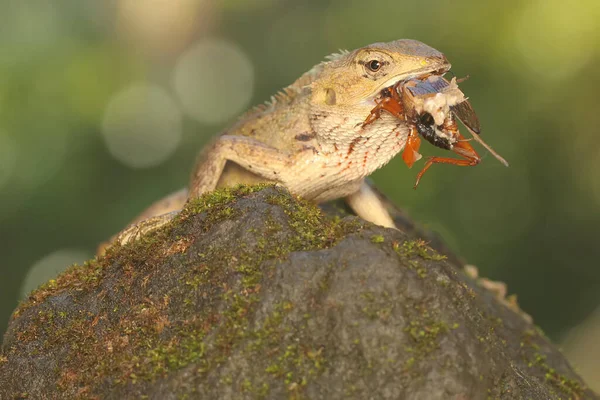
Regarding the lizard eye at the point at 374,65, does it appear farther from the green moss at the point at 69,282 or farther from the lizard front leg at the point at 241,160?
the green moss at the point at 69,282

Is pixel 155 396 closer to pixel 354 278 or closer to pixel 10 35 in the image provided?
pixel 354 278

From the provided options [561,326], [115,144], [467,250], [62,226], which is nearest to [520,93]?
[467,250]

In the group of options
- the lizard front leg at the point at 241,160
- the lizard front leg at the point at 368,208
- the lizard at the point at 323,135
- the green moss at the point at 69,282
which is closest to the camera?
the green moss at the point at 69,282

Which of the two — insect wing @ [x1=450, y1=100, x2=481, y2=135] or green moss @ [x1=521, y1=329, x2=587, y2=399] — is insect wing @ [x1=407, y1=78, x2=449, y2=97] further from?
green moss @ [x1=521, y1=329, x2=587, y2=399]

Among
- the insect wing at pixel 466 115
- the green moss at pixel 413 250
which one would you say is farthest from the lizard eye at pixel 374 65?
the green moss at pixel 413 250

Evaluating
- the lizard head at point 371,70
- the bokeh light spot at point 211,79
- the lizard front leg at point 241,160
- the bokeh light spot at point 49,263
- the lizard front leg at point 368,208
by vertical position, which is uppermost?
the lizard head at point 371,70

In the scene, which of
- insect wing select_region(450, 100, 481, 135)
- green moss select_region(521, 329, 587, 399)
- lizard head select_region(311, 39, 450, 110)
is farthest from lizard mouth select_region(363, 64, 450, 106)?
green moss select_region(521, 329, 587, 399)
